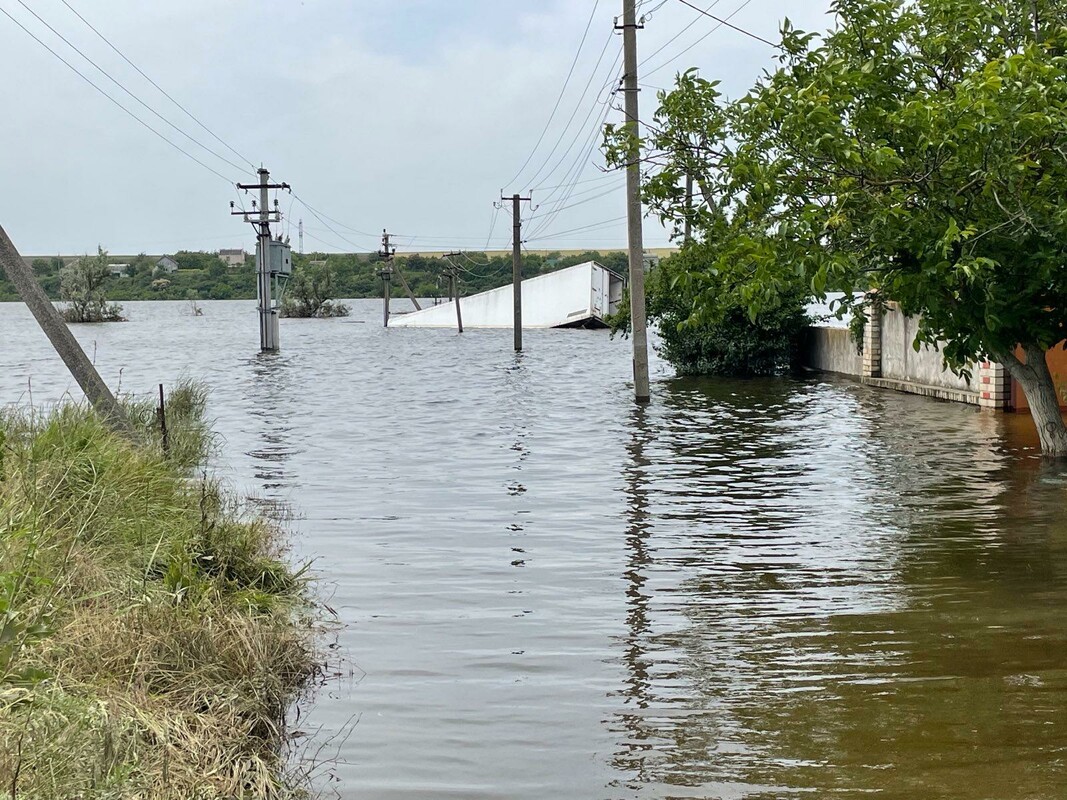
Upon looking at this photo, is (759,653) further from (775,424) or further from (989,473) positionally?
(775,424)

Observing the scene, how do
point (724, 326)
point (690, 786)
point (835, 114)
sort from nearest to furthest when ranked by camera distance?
point (690, 786)
point (835, 114)
point (724, 326)

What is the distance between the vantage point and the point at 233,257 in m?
183

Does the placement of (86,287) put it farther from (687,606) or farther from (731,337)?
(687,606)

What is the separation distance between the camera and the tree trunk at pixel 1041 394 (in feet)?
46.4

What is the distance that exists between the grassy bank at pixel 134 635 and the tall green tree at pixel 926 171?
5578 millimetres

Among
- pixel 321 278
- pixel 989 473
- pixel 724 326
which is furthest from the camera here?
pixel 321 278

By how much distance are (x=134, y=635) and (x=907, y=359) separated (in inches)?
936

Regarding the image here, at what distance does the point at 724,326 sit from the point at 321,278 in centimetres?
9407

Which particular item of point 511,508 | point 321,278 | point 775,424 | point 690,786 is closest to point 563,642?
point 690,786

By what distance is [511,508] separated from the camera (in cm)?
1290

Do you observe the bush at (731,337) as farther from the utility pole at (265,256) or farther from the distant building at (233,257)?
the distant building at (233,257)

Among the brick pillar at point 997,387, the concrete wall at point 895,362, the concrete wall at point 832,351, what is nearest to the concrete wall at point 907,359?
the concrete wall at point 895,362

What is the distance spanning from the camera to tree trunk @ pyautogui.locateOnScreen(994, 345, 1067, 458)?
556 inches

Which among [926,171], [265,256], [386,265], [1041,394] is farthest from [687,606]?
[386,265]
